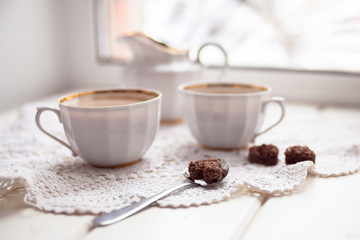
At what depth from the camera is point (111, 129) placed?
0.49 meters

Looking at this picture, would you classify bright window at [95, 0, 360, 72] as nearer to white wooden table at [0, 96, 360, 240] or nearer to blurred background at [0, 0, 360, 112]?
blurred background at [0, 0, 360, 112]

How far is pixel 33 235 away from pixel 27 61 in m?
0.81

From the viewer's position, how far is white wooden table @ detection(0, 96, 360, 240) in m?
0.38

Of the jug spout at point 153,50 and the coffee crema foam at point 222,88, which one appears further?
the jug spout at point 153,50

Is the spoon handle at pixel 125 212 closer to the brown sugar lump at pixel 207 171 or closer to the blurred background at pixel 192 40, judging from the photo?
the brown sugar lump at pixel 207 171

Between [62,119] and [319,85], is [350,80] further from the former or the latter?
[62,119]

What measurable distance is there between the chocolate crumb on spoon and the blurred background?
1.76ft

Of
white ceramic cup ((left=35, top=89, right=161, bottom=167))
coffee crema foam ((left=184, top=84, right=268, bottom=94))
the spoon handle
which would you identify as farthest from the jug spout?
the spoon handle

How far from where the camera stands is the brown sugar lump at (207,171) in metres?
0.47

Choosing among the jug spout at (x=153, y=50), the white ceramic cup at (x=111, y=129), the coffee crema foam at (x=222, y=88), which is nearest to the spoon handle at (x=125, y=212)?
the white ceramic cup at (x=111, y=129)

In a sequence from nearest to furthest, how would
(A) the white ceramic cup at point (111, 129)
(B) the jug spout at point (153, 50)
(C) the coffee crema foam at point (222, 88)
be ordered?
1. (A) the white ceramic cup at point (111, 129)
2. (C) the coffee crema foam at point (222, 88)
3. (B) the jug spout at point (153, 50)

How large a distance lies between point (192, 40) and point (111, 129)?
751mm

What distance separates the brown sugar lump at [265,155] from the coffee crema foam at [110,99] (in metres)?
0.17

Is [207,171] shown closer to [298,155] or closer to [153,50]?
[298,155]
